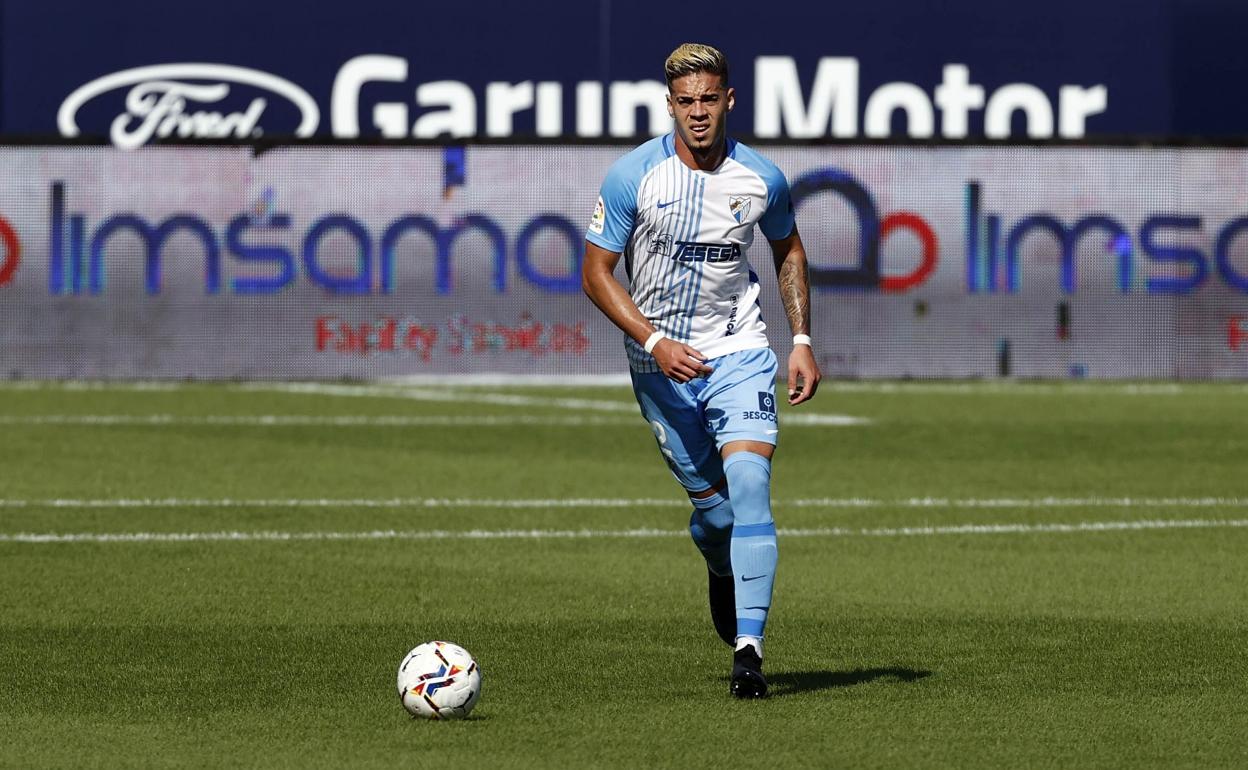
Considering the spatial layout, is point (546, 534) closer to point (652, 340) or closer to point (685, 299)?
point (685, 299)

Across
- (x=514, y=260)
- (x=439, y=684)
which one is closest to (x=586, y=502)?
(x=439, y=684)

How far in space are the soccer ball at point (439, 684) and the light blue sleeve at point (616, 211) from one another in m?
1.59

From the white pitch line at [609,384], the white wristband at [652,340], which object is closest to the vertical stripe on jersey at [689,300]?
the white wristband at [652,340]

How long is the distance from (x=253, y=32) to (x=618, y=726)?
2829 cm

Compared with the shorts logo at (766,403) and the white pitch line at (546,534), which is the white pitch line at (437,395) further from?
the shorts logo at (766,403)

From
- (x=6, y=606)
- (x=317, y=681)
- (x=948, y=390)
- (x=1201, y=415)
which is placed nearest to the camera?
(x=317, y=681)

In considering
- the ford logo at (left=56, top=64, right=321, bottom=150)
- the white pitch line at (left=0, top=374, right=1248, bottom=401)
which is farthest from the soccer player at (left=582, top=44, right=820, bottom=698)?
the ford logo at (left=56, top=64, right=321, bottom=150)

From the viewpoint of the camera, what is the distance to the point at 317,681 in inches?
298

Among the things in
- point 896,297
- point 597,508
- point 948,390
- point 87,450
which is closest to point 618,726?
point 597,508

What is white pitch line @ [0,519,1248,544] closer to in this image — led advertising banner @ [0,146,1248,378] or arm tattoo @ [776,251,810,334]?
arm tattoo @ [776,251,810,334]

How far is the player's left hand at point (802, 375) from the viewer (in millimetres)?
7590

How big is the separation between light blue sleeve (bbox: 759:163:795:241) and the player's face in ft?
0.89

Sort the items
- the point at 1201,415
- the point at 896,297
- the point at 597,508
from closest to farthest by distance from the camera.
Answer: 1. the point at 597,508
2. the point at 1201,415
3. the point at 896,297

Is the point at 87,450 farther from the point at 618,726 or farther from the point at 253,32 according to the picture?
the point at 253,32
